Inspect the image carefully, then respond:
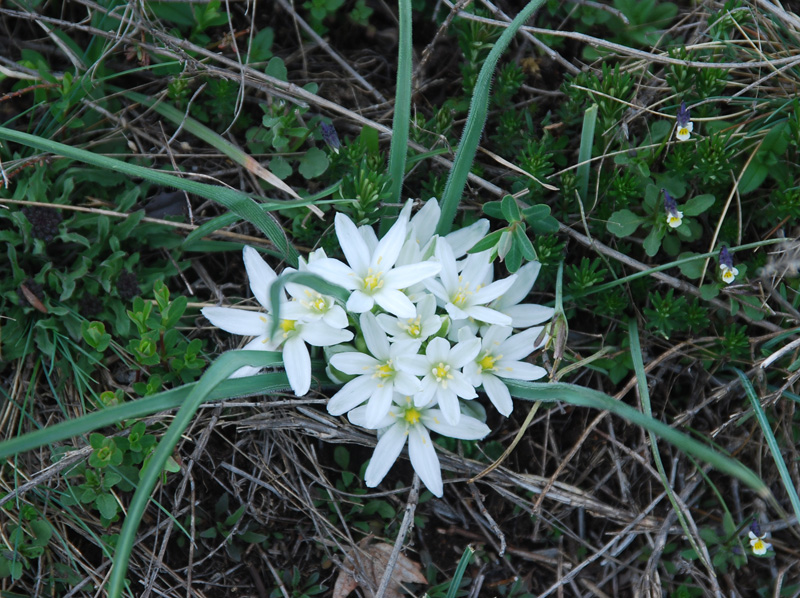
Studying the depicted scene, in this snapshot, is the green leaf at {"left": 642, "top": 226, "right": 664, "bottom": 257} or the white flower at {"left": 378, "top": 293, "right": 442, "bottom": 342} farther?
the green leaf at {"left": 642, "top": 226, "right": 664, "bottom": 257}

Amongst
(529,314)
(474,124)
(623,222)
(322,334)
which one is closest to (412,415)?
(322,334)

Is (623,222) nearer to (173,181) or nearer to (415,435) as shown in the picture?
(415,435)

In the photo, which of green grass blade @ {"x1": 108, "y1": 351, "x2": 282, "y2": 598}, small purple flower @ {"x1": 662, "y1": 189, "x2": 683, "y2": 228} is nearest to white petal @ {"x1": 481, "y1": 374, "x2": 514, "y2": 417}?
green grass blade @ {"x1": 108, "y1": 351, "x2": 282, "y2": 598}

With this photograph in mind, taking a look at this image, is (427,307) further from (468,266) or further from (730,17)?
(730,17)

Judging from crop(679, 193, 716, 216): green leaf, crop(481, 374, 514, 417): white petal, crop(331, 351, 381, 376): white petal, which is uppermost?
crop(679, 193, 716, 216): green leaf

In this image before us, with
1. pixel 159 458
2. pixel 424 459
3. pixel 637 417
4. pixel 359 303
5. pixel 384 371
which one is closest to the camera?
pixel 159 458

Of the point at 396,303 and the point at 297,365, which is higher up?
the point at 396,303

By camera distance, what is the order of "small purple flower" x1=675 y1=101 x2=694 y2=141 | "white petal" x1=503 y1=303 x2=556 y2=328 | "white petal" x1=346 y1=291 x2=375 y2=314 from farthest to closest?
"small purple flower" x1=675 y1=101 x2=694 y2=141 → "white petal" x1=503 y1=303 x2=556 y2=328 → "white petal" x1=346 y1=291 x2=375 y2=314

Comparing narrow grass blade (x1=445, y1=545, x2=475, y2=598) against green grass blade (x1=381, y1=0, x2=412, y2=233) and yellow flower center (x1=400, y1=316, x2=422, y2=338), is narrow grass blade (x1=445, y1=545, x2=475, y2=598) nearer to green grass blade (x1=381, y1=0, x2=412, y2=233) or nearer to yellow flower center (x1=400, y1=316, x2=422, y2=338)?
yellow flower center (x1=400, y1=316, x2=422, y2=338)
